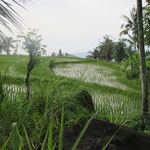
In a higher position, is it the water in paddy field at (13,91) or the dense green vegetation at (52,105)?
the water in paddy field at (13,91)

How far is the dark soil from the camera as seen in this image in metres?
0.92

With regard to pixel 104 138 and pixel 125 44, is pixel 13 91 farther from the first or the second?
pixel 125 44

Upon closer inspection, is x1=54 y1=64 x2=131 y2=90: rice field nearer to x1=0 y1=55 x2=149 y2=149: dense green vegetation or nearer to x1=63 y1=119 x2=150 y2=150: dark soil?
x1=0 y1=55 x2=149 y2=149: dense green vegetation

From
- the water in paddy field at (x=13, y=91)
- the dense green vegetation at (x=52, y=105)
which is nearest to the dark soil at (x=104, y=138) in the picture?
the dense green vegetation at (x=52, y=105)

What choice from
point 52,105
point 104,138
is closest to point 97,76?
point 52,105

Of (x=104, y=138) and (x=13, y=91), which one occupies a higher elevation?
(x=13, y=91)

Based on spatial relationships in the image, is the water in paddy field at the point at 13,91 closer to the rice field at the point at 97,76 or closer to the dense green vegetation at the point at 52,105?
the dense green vegetation at the point at 52,105

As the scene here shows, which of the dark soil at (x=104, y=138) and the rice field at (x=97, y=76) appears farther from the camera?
the rice field at (x=97, y=76)

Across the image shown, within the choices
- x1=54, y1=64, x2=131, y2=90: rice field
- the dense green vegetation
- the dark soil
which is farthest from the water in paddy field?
x1=54, y1=64, x2=131, y2=90: rice field

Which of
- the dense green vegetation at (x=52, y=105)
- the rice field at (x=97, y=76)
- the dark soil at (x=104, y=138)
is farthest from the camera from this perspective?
the rice field at (x=97, y=76)

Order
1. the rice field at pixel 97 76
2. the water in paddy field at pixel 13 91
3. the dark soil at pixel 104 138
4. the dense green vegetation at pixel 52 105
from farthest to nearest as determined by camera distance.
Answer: the rice field at pixel 97 76 → the water in paddy field at pixel 13 91 → the dense green vegetation at pixel 52 105 → the dark soil at pixel 104 138

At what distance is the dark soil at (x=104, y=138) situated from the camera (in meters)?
0.92

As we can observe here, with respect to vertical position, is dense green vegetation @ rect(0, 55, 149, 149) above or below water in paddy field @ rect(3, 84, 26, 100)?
below

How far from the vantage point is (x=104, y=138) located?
3.25 feet
